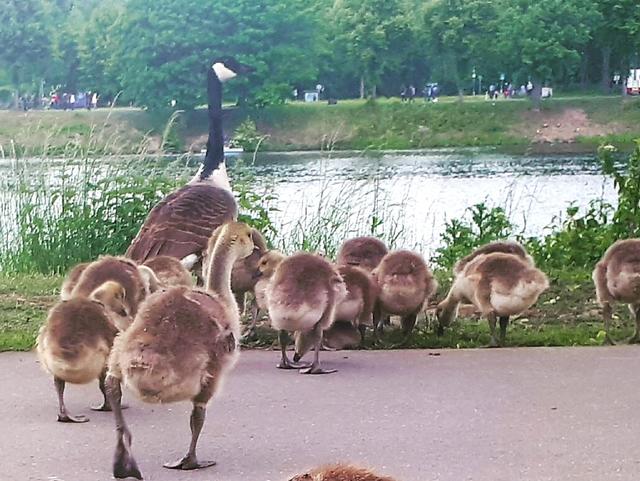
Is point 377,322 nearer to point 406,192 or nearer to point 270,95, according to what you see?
point 406,192

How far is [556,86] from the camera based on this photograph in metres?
31.1

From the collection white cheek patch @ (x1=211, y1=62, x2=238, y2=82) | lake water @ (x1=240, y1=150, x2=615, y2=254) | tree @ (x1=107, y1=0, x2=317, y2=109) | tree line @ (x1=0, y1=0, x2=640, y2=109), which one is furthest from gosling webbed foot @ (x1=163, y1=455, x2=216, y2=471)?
tree @ (x1=107, y1=0, x2=317, y2=109)

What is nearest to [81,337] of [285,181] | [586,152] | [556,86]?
[285,181]

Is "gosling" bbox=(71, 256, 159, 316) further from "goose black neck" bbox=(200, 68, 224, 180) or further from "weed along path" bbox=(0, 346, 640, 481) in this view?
"goose black neck" bbox=(200, 68, 224, 180)

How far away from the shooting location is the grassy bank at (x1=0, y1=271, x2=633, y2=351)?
6254 millimetres

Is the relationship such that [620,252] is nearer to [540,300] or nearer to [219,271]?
[540,300]

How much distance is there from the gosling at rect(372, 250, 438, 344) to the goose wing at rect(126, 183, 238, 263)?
1.52 meters

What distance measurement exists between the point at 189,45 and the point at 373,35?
14.9 metres

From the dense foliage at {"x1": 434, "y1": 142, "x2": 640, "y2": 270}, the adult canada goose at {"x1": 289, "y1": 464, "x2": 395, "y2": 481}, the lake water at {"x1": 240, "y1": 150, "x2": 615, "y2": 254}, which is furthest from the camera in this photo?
the lake water at {"x1": 240, "y1": 150, "x2": 615, "y2": 254}

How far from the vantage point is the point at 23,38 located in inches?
740

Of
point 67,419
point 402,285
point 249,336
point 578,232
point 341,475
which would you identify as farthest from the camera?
point 578,232

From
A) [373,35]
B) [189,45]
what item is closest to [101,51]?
[189,45]

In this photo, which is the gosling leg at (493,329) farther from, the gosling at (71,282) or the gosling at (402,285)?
the gosling at (71,282)

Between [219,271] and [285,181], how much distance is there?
971cm
